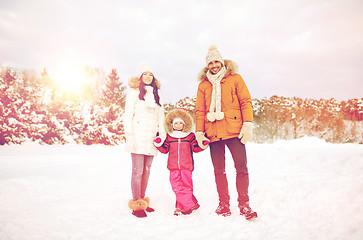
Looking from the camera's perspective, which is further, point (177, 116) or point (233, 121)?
point (177, 116)

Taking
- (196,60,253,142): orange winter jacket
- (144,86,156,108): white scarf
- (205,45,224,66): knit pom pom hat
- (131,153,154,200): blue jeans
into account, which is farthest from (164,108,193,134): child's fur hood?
(205,45,224,66): knit pom pom hat

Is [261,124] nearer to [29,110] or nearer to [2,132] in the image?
[29,110]

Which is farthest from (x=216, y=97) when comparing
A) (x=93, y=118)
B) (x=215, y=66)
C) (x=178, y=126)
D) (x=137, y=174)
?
(x=93, y=118)

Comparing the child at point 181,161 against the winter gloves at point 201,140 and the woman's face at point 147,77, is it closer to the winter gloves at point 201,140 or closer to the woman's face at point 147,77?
the winter gloves at point 201,140

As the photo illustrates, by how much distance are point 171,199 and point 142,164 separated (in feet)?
2.99

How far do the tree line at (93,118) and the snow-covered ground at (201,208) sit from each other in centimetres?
899

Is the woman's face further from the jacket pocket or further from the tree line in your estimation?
the tree line

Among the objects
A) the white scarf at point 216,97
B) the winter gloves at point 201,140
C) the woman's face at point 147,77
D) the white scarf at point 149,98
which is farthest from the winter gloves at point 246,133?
the woman's face at point 147,77

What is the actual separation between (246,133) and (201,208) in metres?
1.33

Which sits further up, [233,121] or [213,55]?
[213,55]

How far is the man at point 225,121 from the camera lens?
3006 mm

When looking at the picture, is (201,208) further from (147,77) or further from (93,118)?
(93,118)

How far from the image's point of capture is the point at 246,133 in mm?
2957

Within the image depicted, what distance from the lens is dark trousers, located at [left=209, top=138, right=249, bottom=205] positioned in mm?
2977
